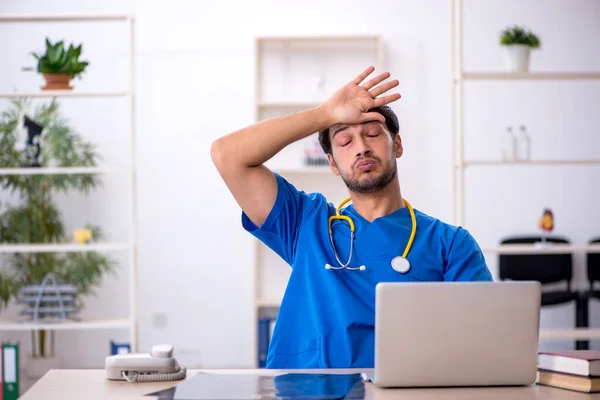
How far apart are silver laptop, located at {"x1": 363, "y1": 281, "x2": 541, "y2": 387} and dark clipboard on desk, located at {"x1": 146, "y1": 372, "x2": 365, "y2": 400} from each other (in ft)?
0.29

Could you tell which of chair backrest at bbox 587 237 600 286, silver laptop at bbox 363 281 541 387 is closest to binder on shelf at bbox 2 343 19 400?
silver laptop at bbox 363 281 541 387

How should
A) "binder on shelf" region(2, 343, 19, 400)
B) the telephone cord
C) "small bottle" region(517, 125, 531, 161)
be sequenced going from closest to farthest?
the telephone cord → "binder on shelf" region(2, 343, 19, 400) → "small bottle" region(517, 125, 531, 161)

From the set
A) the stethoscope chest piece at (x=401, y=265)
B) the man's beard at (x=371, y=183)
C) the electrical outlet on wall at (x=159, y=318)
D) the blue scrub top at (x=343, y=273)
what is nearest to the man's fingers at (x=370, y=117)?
the man's beard at (x=371, y=183)

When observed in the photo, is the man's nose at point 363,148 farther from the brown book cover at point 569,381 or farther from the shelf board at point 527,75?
the shelf board at point 527,75

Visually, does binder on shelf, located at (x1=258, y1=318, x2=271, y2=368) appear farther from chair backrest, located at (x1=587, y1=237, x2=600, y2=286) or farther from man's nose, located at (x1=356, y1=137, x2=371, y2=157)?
man's nose, located at (x1=356, y1=137, x2=371, y2=157)

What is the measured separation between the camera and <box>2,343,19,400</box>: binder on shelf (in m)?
4.05

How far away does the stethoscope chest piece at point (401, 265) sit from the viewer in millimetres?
1945

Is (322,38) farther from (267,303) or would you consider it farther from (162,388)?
(162,388)

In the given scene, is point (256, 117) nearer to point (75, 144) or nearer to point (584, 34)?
point (75, 144)

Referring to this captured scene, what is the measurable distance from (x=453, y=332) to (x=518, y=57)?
297 cm

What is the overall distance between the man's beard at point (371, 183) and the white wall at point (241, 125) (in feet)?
10.3

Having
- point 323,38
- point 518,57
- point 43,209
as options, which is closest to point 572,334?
point 518,57

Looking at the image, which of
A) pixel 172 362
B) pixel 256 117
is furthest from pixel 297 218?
pixel 256 117

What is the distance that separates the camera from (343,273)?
6.52ft
